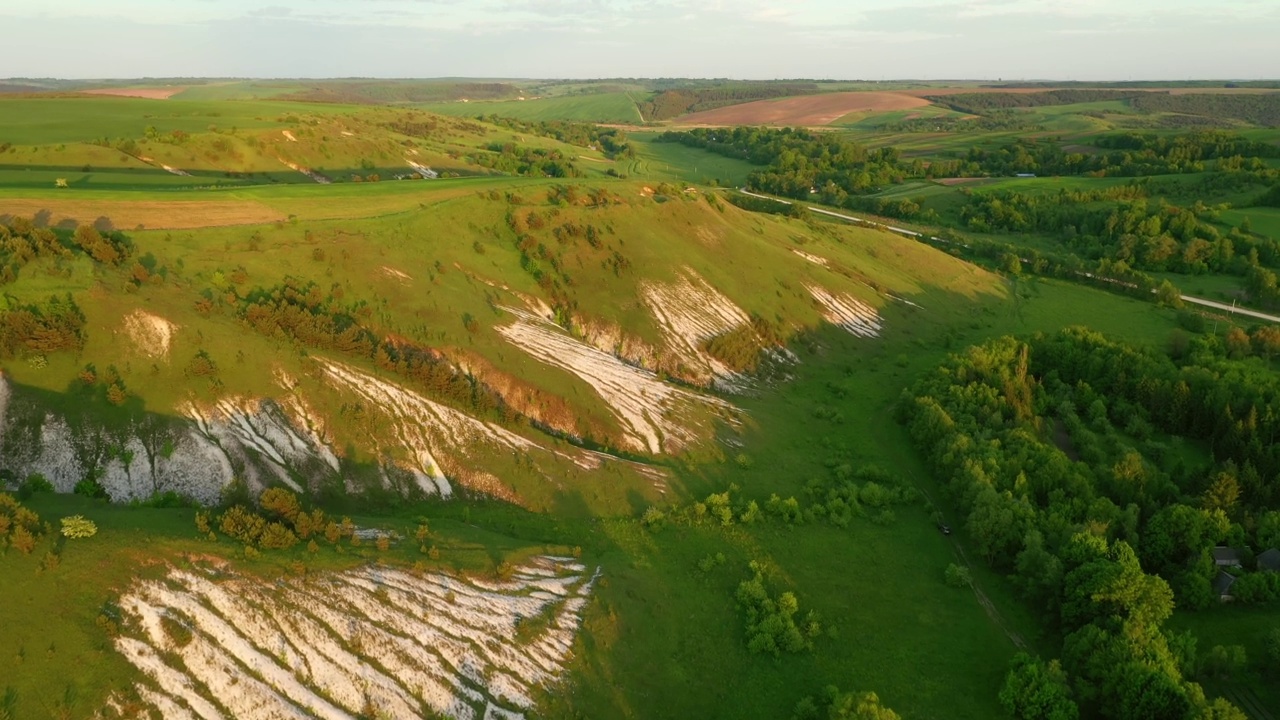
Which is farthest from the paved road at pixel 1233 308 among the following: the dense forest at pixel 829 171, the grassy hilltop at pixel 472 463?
the dense forest at pixel 829 171

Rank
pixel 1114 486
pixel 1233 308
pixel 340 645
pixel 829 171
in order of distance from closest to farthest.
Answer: pixel 340 645
pixel 1114 486
pixel 1233 308
pixel 829 171

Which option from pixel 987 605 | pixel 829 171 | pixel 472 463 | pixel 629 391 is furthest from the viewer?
pixel 829 171

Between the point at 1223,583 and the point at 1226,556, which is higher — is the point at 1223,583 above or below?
below

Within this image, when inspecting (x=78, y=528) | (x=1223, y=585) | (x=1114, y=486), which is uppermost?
(x=78, y=528)

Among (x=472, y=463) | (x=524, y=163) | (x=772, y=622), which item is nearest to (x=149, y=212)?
(x=472, y=463)

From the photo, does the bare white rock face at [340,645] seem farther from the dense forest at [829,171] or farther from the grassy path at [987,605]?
the dense forest at [829,171]

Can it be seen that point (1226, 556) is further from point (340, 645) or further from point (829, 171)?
point (829, 171)
